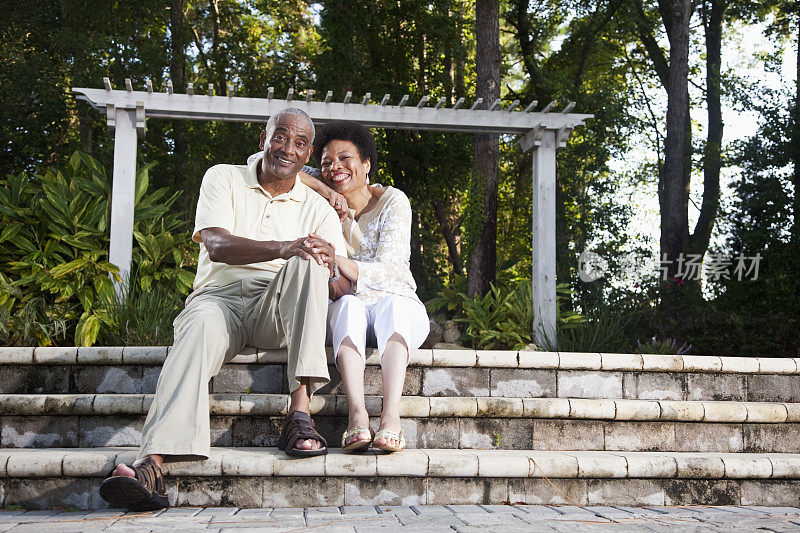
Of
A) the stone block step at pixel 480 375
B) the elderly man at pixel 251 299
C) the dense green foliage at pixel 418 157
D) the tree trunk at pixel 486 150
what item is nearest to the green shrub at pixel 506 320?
the dense green foliage at pixel 418 157

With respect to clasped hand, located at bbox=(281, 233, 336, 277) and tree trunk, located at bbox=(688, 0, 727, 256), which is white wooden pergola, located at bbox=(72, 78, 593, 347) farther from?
tree trunk, located at bbox=(688, 0, 727, 256)

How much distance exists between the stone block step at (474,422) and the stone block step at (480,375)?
0.29 meters

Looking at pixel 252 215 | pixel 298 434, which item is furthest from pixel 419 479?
pixel 252 215

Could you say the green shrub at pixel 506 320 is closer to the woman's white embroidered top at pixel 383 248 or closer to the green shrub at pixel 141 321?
the green shrub at pixel 141 321

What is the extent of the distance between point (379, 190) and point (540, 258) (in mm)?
3182

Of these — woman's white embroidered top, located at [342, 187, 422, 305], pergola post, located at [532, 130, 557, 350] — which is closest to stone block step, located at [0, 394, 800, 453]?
woman's white embroidered top, located at [342, 187, 422, 305]

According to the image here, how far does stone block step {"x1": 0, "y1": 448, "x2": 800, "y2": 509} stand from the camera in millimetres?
2625

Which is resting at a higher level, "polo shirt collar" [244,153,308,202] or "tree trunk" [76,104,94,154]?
"tree trunk" [76,104,94,154]

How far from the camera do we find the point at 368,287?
3.37 meters

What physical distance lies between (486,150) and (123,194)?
5.52 metres

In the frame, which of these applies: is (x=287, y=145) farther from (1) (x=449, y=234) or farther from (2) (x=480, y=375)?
(1) (x=449, y=234)

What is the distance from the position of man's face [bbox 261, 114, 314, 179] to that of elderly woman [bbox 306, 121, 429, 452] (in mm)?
328

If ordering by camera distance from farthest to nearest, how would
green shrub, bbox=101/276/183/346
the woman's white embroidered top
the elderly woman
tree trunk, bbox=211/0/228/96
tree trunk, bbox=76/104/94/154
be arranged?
tree trunk, bbox=211/0/228/96 → tree trunk, bbox=76/104/94/154 → green shrub, bbox=101/276/183/346 → the woman's white embroidered top → the elderly woman

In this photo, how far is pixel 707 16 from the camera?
14.6m
